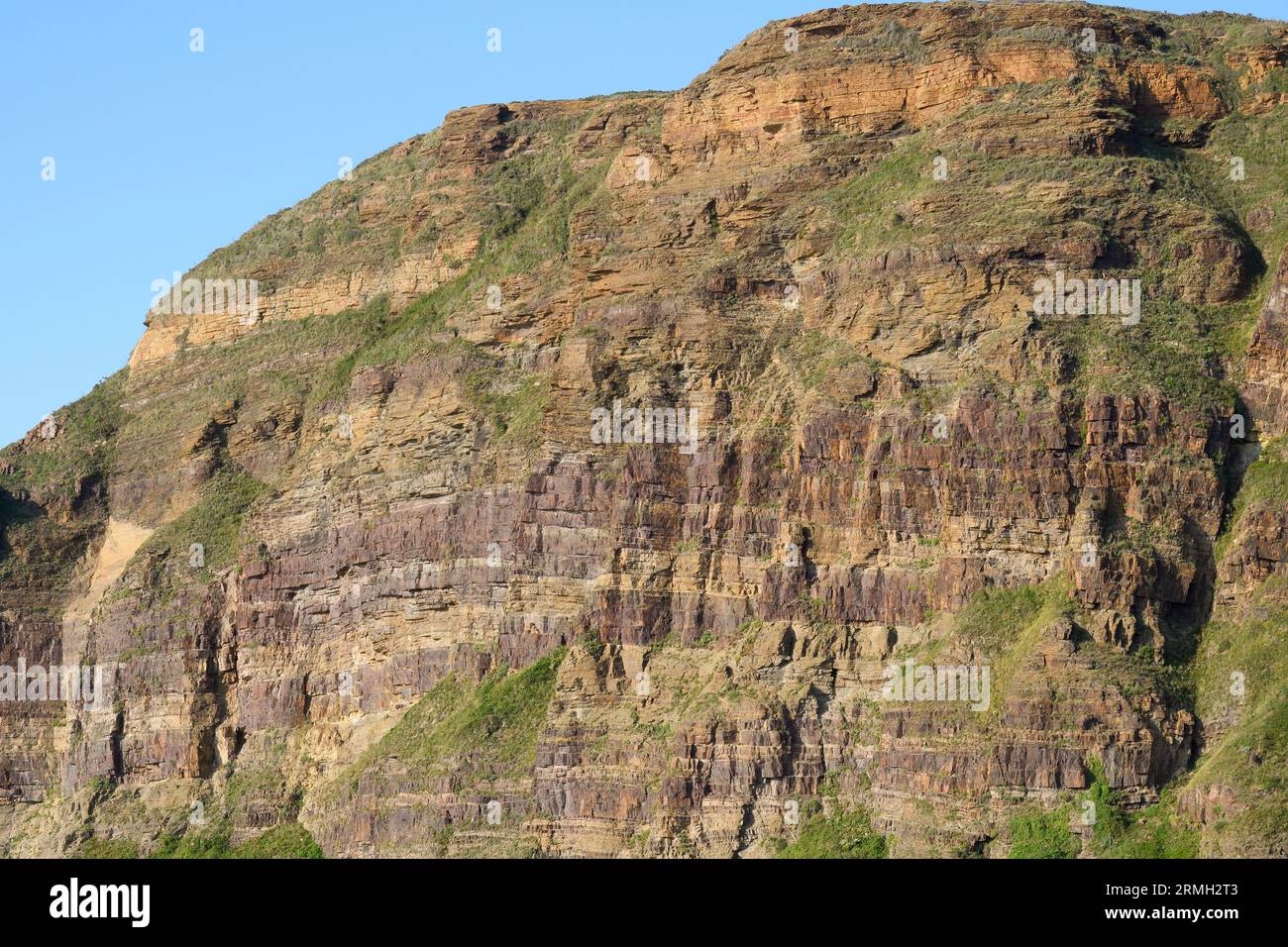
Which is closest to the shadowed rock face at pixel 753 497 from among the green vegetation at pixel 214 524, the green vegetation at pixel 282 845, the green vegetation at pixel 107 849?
the green vegetation at pixel 214 524

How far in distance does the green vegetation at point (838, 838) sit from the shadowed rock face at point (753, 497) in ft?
3.12

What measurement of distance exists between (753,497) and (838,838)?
1725 cm

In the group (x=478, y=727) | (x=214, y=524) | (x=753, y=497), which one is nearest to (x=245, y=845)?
(x=478, y=727)

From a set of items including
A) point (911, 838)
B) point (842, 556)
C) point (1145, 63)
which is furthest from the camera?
point (1145, 63)

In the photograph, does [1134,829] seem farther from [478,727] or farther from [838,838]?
[478,727]

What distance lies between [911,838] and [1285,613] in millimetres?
16956

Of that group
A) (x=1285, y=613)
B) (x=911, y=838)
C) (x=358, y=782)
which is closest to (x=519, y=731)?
(x=358, y=782)

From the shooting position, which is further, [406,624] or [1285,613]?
[406,624]

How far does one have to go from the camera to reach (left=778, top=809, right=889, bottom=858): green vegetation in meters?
111

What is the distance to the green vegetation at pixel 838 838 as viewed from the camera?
364 feet

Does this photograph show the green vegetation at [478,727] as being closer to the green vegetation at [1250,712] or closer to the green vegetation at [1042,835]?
the green vegetation at [1042,835]

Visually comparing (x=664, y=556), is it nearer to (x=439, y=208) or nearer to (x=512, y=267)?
(x=512, y=267)

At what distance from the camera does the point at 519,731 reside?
401 feet

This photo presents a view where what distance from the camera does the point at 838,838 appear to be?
111688 millimetres
